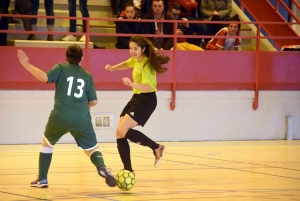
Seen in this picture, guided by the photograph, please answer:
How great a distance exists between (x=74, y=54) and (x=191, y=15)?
7236mm

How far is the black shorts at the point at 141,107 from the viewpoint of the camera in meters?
8.63

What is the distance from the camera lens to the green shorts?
307 inches

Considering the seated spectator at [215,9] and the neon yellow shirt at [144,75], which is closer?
the neon yellow shirt at [144,75]

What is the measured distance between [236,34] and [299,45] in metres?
1.41

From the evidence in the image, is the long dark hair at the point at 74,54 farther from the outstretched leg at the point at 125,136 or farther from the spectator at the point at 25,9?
the spectator at the point at 25,9

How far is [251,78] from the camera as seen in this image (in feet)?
44.9

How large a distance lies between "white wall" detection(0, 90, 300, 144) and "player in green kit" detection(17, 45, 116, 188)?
451 cm

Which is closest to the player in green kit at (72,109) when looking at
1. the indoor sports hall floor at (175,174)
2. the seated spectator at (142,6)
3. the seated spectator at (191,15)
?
the indoor sports hall floor at (175,174)

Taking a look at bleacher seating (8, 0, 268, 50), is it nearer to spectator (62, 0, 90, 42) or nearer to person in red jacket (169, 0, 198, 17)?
spectator (62, 0, 90, 42)

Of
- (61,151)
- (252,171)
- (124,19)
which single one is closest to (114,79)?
(124,19)

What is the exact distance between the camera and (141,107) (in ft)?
28.3

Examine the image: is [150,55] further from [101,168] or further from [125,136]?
[101,168]

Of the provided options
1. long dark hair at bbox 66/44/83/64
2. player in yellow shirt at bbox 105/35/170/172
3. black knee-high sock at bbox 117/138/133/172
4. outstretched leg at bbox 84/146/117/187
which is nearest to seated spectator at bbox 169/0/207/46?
player in yellow shirt at bbox 105/35/170/172

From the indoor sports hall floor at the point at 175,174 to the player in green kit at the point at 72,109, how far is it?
0.39m
